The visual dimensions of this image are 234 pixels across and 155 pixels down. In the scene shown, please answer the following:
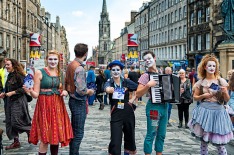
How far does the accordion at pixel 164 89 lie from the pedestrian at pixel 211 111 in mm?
533

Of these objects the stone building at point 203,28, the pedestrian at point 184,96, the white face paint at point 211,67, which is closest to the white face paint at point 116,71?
the white face paint at point 211,67

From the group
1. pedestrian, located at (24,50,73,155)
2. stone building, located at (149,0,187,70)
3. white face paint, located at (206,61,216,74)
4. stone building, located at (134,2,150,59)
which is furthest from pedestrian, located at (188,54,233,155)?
stone building, located at (134,2,150,59)

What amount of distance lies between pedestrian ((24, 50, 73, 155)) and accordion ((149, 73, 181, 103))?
5.21 feet

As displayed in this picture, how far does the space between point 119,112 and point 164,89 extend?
897 mm

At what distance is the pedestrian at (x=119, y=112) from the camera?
248 inches

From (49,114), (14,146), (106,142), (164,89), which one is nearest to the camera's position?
(49,114)

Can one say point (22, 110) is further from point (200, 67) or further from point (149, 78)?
point (200, 67)

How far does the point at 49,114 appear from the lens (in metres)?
5.77

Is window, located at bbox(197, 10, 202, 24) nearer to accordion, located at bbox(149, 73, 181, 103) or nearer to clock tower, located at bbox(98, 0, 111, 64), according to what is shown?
accordion, located at bbox(149, 73, 181, 103)

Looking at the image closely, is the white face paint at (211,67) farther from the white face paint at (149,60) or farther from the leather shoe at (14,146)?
the leather shoe at (14,146)

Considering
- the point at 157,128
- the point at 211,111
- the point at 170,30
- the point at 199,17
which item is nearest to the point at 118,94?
the point at 157,128

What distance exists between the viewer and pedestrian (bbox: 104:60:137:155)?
6.30m

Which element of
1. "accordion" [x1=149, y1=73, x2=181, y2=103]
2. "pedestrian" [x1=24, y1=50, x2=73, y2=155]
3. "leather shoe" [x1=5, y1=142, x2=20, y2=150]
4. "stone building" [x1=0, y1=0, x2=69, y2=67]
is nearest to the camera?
"pedestrian" [x1=24, y1=50, x2=73, y2=155]

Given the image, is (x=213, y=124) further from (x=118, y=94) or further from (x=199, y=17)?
(x=199, y=17)
